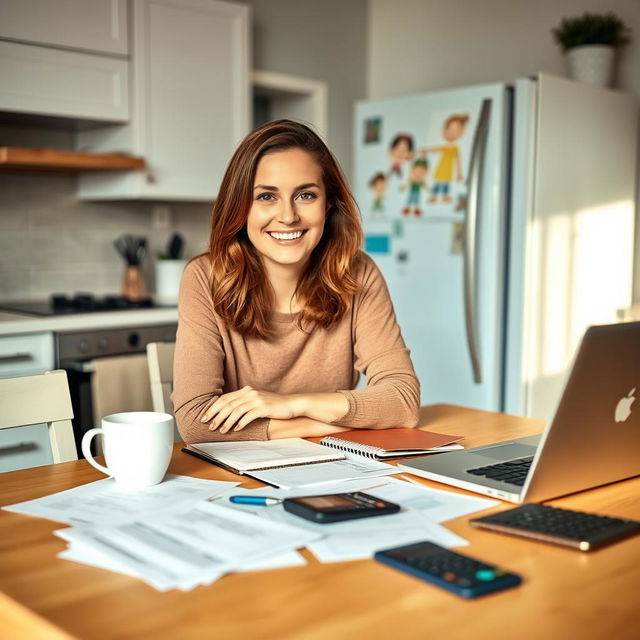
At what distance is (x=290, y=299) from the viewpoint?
1.85 m

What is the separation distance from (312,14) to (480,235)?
1.61 metres

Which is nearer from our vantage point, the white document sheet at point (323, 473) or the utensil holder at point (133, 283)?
the white document sheet at point (323, 473)

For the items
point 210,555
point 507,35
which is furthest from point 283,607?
point 507,35

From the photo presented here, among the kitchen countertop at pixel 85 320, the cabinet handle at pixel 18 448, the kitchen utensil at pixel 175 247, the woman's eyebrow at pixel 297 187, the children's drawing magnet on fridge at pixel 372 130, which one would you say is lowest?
the cabinet handle at pixel 18 448

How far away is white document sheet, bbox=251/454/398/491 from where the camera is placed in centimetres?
118

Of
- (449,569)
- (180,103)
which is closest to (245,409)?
(449,569)

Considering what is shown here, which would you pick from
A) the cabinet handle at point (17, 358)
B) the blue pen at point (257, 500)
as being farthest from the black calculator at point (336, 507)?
the cabinet handle at point (17, 358)

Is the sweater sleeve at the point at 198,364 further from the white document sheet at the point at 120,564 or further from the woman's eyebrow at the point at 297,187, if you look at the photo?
the white document sheet at the point at 120,564

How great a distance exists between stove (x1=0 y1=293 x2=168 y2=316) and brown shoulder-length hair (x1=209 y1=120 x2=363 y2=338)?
1236mm

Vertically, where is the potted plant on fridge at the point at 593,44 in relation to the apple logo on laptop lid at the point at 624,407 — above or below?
above

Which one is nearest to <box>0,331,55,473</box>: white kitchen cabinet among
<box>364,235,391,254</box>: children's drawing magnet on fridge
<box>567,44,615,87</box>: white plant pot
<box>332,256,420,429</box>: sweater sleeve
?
<box>332,256,420,429</box>: sweater sleeve

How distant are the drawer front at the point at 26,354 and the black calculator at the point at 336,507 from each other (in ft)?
5.91

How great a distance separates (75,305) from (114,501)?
210 centimetres

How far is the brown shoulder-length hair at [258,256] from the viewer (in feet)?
5.71
